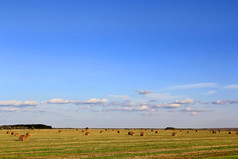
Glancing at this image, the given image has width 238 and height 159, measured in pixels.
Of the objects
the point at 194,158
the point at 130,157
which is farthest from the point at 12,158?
the point at 194,158

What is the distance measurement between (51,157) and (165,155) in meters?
8.82

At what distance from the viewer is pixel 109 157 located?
992 inches

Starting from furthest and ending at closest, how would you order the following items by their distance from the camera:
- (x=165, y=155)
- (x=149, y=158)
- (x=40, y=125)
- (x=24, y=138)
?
(x=40, y=125)
(x=24, y=138)
(x=165, y=155)
(x=149, y=158)

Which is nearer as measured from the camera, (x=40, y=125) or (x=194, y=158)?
(x=194, y=158)

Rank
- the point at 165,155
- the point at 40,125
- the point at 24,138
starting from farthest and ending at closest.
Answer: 1. the point at 40,125
2. the point at 24,138
3. the point at 165,155

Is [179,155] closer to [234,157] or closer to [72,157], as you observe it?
[234,157]

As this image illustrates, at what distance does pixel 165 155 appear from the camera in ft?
87.0

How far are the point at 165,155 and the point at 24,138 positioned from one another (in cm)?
2380

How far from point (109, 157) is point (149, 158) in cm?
299

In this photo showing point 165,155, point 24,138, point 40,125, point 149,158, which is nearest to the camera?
point 149,158

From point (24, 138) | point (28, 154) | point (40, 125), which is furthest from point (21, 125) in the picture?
point (28, 154)

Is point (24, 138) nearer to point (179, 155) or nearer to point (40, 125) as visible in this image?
point (179, 155)

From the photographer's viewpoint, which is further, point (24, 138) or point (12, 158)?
point (24, 138)

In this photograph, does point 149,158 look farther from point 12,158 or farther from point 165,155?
point 12,158
